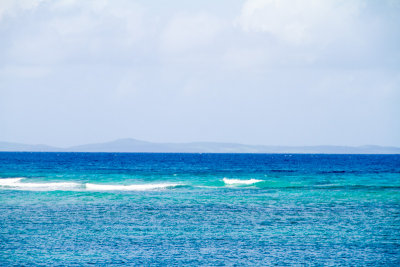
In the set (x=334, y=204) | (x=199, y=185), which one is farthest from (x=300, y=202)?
(x=199, y=185)

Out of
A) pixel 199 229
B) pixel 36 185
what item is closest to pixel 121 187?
pixel 36 185

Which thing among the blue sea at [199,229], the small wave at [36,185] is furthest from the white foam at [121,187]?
the blue sea at [199,229]

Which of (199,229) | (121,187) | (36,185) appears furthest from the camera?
(36,185)

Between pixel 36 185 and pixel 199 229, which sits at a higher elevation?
pixel 36 185

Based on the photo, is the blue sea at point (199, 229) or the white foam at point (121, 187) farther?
the white foam at point (121, 187)

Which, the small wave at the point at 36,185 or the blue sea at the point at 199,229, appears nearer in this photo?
the blue sea at the point at 199,229

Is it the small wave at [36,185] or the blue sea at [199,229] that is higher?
the small wave at [36,185]

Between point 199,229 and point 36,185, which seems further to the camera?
point 36,185

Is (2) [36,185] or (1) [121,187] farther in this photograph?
(2) [36,185]

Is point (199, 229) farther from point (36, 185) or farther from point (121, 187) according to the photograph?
point (36, 185)

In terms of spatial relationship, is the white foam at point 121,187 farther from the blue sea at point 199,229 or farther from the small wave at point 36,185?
the blue sea at point 199,229

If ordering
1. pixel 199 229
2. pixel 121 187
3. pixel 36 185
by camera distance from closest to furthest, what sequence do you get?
pixel 199 229
pixel 121 187
pixel 36 185

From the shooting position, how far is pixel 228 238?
19297 mm

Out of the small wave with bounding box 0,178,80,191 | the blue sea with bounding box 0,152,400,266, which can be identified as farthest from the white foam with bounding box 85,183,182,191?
the blue sea with bounding box 0,152,400,266
